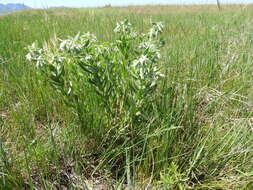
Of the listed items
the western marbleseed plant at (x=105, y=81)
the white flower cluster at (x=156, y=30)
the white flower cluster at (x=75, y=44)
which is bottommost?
the western marbleseed plant at (x=105, y=81)

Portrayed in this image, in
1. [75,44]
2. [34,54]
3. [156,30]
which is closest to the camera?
[75,44]

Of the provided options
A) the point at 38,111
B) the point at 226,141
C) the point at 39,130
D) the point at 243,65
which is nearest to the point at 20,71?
the point at 38,111

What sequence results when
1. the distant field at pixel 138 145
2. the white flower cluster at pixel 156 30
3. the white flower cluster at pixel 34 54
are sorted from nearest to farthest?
the distant field at pixel 138 145
the white flower cluster at pixel 34 54
the white flower cluster at pixel 156 30

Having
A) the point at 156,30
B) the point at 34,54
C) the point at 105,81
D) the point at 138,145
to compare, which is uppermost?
the point at 156,30

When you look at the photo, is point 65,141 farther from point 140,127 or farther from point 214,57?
point 214,57

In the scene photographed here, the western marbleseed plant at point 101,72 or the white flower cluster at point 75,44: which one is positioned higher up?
the white flower cluster at point 75,44

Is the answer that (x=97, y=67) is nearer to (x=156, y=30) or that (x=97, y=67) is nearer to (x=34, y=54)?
(x=34, y=54)

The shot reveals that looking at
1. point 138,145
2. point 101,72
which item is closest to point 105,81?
point 101,72

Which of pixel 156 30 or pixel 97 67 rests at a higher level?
pixel 156 30

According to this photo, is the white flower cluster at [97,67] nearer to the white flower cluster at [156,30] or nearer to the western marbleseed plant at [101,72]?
the western marbleseed plant at [101,72]

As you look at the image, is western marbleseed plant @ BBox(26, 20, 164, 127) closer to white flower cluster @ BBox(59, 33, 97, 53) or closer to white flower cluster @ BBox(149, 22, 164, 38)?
white flower cluster @ BBox(59, 33, 97, 53)

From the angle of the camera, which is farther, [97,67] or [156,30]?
[156,30]

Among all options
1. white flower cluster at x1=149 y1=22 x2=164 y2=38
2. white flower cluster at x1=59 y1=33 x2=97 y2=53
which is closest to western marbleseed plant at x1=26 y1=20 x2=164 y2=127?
white flower cluster at x1=59 y1=33 x2=97 y2=53

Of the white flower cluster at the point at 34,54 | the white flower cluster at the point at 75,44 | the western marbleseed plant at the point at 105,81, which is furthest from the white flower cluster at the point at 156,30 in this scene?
the white flower cluster at the point at 34,54
